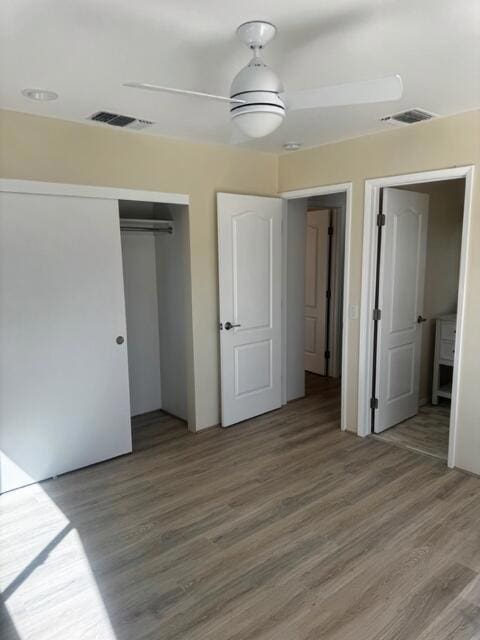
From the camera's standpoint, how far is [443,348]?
14.7ft

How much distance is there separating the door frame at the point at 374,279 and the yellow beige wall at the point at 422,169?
37 millimetres

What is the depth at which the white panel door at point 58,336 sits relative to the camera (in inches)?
117

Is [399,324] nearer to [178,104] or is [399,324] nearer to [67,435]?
[178,104]

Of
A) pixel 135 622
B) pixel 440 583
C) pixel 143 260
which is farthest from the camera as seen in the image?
pixel 143 260

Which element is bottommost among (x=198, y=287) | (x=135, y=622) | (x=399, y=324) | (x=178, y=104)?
(x=135, y=622)

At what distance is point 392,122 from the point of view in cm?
325

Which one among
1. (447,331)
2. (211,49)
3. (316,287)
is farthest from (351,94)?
(316,287)

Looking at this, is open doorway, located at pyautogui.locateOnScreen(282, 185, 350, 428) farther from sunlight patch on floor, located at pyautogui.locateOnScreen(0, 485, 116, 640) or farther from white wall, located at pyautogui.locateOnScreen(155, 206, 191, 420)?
sunlight patch on floor, located at pyautogui.locateOnScreen(0, 485, 116, 640)

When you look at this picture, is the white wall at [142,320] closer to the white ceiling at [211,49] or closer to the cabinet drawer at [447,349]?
the white ceiling at [211,49]

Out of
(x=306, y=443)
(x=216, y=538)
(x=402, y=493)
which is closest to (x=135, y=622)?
(x=216, y=538)

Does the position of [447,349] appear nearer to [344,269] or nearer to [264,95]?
[344,269]

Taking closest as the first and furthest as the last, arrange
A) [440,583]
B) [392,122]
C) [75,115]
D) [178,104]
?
[440,583] < [178,104] < [75,115] < [392,122]

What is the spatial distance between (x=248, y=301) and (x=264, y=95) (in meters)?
2.39

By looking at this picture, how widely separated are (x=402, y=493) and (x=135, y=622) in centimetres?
186
